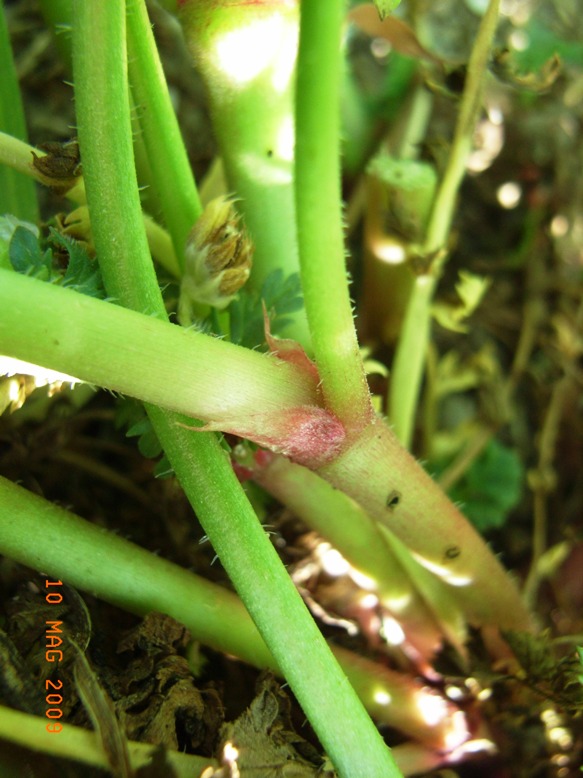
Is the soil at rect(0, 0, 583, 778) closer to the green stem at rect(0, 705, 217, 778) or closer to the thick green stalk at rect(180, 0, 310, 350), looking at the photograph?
the green stem at rect(0, 705, 217, 778)

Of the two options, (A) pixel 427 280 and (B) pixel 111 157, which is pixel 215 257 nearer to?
(B) pixel 111 157

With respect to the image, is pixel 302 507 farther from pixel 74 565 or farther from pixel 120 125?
pixel 120 125

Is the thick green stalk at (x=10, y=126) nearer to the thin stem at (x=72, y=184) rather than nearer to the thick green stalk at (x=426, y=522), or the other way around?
the thin stem at (x=72, y=184)

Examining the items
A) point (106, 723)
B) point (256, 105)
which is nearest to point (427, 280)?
point (256, 105)

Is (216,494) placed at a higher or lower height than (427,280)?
lower

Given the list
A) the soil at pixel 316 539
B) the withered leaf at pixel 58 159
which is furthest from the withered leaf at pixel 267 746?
the withered leaf at pixel 58 159

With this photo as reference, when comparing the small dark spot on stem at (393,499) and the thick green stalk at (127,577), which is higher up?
the small dark spot on stem at (393,499)

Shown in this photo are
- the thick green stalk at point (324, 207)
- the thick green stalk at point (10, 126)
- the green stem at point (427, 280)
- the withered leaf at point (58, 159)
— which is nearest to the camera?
Answer: the thick green stalk at point (324, 207)
